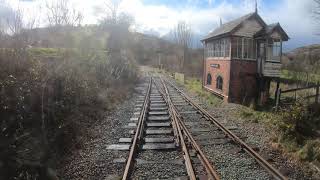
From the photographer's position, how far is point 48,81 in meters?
10.5

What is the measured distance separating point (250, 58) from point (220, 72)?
2.68 m

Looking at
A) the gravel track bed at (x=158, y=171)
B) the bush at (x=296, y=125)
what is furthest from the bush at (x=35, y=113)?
the bush at (x=296, y=125)

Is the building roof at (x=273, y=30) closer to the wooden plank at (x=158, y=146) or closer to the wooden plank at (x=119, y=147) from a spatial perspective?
the wooden plank at (x=158, y=146)

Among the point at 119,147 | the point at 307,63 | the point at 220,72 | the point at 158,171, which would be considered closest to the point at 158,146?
the point at 119,147

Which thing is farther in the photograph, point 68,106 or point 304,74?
point 304,74

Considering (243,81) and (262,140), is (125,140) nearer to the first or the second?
(262,140)

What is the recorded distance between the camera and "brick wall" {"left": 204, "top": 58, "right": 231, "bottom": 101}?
20.9 meters

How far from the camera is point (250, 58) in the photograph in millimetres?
20969

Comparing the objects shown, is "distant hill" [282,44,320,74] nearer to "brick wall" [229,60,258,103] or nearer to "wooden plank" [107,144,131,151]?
"brick wall" [229,60,258,103]

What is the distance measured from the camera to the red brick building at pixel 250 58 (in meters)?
20.5

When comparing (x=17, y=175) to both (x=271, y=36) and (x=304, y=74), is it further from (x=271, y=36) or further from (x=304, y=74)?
(x=304, y=74)

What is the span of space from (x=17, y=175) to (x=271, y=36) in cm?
1785

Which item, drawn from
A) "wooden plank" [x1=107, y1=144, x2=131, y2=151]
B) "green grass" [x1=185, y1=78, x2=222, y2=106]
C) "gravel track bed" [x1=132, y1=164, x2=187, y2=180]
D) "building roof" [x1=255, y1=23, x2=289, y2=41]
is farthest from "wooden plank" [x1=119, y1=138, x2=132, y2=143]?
"building roof" [x1=255, y1=23, x2=289, y2=41]

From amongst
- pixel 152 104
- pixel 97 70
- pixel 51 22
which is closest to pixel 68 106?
pixel 152 104
